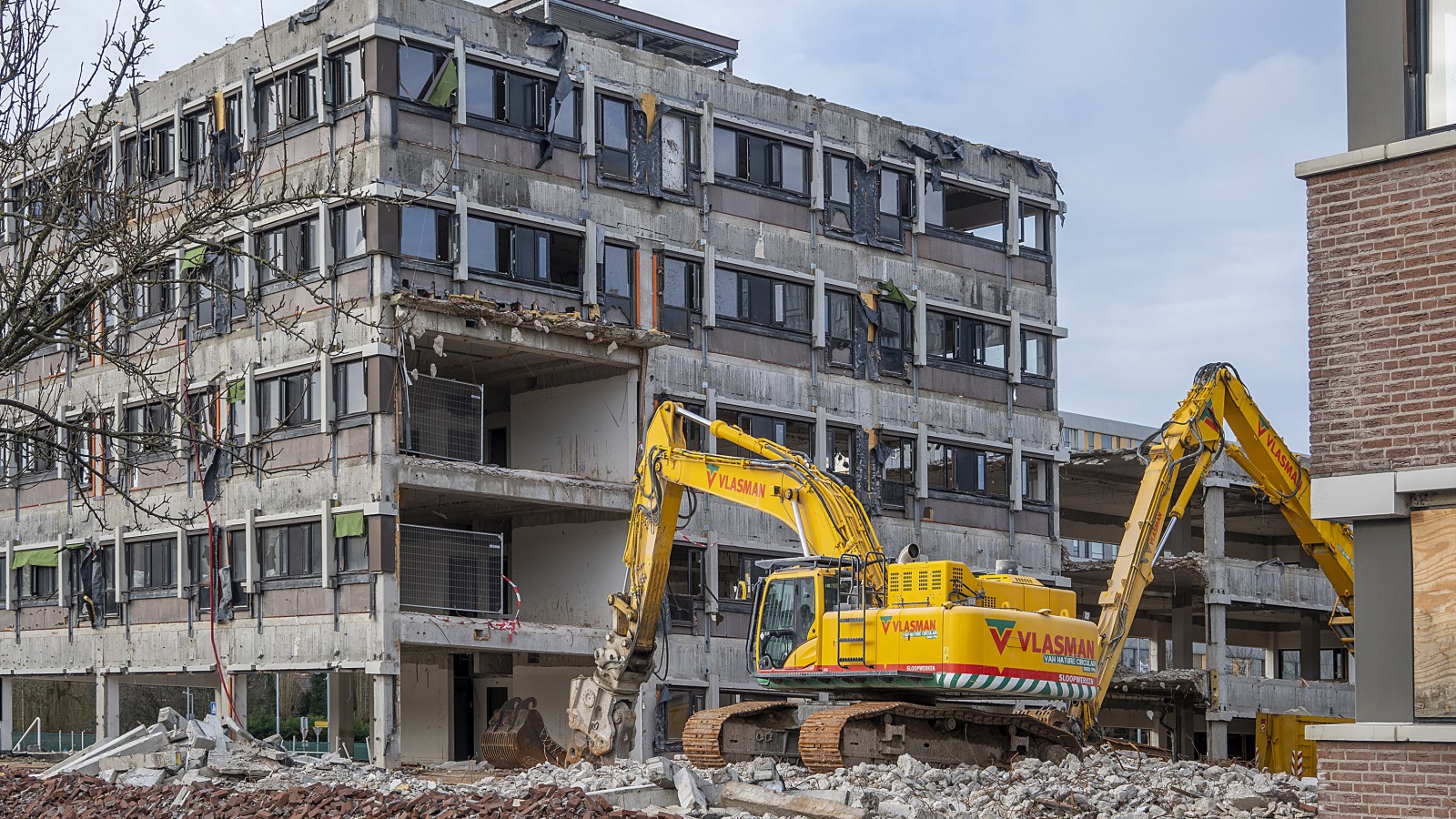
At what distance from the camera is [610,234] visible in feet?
147

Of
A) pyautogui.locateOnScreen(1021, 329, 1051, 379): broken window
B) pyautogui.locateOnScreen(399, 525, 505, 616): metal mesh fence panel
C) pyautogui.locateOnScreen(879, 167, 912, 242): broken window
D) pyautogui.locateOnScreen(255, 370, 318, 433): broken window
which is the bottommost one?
pyautogui.locateOnScreen(399, 525, 505, 616): metal mesh fence panel

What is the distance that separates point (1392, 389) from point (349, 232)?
29.4 metres

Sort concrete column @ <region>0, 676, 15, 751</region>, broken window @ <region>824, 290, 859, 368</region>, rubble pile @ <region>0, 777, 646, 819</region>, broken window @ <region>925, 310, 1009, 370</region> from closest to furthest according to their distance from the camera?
1. rubble pile @ <region>0, 777, 646, 819</region>
2. broken window @ <region>824, 290, 859, 368</region>
3. broken window @ <region>925, 310, 1009, 370</region>
4. concrete column @ <region>0, 676, 15, 751</region>

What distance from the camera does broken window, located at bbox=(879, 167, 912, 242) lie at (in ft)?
168

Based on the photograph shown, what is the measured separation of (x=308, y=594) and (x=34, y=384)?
14.4 m

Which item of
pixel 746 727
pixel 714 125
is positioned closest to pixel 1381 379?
pixel 746 727

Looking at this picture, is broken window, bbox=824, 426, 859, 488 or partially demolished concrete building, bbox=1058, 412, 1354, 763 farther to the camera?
partially demolished concrete building, bbox=1058, 412, 1354, 763

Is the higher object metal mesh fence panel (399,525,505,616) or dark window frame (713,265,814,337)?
dark window frame (713,265,814,337)

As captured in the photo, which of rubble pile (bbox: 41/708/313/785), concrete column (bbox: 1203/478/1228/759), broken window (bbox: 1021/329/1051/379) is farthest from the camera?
broken window (bbox: 1021/329/1051/379)

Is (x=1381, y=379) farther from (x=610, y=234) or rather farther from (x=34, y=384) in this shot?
(x=34, y=384)

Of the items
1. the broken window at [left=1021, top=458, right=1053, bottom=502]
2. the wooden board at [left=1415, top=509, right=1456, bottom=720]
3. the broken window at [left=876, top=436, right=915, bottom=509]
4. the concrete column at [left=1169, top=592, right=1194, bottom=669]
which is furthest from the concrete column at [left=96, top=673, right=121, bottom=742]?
the wooden board at [left=1415, top=509, right=1456, bottom=720]

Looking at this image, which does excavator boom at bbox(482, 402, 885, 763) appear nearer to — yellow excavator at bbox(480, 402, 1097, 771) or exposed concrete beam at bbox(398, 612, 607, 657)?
yellow excavator at bbox(480, 402, 1097, 771)

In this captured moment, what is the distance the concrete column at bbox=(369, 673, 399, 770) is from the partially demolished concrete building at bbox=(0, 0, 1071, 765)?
0.08 meters

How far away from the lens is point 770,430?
47938 mm
